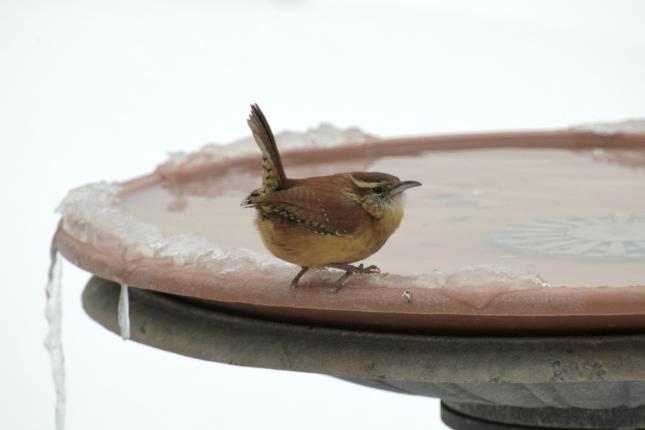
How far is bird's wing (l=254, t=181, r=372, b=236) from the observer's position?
209cm

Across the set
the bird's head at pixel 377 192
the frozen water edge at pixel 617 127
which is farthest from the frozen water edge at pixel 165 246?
the frozen water edge at pixel 617 127

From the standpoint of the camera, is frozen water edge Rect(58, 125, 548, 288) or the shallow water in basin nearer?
frozen water edge Rect(58, 125, 548, 288)

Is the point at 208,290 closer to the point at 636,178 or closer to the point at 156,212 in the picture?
the point at 156,212

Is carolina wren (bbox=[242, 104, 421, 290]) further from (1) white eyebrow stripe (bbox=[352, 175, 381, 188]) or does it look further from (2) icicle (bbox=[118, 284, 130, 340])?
(2) icicle (bbox=[118, 284, 130, 340])

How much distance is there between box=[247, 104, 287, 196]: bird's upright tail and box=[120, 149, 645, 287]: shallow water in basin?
314 mm

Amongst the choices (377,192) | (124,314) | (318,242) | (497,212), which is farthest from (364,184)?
(497,212)

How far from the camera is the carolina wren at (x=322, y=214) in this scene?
6.87 ft

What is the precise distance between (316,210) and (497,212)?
→ 90 centimetres

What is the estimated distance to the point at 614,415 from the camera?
2479 mm

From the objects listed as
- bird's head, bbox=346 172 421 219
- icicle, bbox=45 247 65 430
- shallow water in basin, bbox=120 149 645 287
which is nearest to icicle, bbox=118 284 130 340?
Result: shallow water in basin, bbox=120 149 645 287

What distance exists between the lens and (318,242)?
2094 mm

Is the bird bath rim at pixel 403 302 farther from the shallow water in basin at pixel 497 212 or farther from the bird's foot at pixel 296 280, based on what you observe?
the shallow water in basin at pixel 497 212

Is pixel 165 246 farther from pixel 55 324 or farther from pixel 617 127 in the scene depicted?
pixel 617 127

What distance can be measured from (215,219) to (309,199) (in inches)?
29.4
